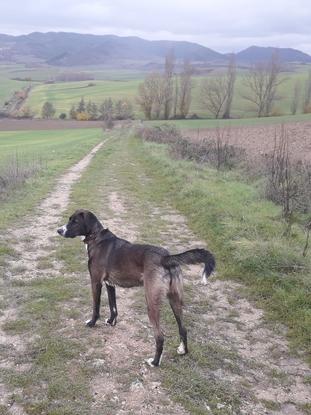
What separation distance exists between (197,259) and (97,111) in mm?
84438

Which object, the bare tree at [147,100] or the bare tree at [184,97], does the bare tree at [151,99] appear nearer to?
the bare tree at [147,100]

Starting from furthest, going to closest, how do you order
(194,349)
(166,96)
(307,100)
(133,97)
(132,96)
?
(132,96)
(133,97)
(307,100)
(166,96)
(194,349)

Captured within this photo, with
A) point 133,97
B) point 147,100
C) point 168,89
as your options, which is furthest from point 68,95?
point 168,89

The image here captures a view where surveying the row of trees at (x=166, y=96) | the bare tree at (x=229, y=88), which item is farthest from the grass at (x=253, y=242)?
the bare tree at (x=229, y=88)

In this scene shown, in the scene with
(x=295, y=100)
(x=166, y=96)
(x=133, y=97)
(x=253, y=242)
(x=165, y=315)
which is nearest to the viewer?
(x=165, y=315)

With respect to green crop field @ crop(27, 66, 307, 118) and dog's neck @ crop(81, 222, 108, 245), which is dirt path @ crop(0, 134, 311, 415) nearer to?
dog's neck @ crop(81, 222, 108, 245)

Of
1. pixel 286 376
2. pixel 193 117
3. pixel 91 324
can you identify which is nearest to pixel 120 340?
pixel 91 324

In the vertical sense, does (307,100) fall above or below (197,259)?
below

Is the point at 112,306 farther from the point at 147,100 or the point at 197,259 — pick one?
the point at 147,100

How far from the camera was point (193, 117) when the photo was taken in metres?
82.1

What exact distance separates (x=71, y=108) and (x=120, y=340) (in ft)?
294

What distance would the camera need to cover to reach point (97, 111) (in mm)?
86375

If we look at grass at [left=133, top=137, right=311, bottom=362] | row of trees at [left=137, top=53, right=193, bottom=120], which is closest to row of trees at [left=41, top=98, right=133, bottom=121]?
row of trees at [left=137, top=53, right=193, bottom=120]

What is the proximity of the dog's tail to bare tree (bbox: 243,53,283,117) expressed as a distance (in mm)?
83263
